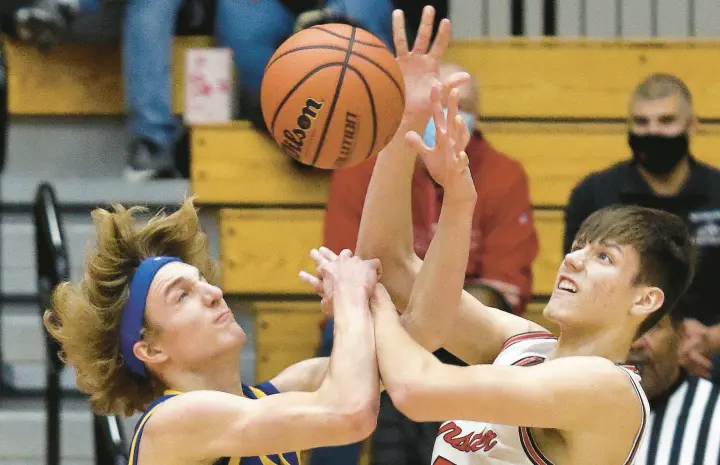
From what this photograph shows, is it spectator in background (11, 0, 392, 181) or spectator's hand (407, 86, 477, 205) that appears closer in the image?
spectator's hand (407, 86, 477, 205)

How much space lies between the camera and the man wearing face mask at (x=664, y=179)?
15.7 feet

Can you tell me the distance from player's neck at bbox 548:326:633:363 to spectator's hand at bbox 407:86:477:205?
490 mm

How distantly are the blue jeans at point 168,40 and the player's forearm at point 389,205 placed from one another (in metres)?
2.50

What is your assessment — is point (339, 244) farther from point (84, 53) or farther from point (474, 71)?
point (84, 53)

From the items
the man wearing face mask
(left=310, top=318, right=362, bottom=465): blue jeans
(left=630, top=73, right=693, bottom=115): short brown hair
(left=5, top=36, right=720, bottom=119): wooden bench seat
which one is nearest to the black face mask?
the man wearing face mask

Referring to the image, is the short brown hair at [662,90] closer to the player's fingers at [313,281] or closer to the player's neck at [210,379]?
the player's fingers at [313,281]

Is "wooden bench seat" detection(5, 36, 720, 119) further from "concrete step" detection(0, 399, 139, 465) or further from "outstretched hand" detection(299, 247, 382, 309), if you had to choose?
"outstretched hand" detection(299, 247, 382, 309)

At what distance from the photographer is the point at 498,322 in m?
3.23

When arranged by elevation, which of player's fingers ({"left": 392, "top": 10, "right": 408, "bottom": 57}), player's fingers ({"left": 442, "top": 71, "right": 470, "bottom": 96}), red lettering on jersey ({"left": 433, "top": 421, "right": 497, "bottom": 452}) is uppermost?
player's fingers ({"left": 392, "top": 10, "right": 408, "bottom": 57})

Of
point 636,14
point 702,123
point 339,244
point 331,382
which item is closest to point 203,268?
point 331,382

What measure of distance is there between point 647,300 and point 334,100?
35.4 inches

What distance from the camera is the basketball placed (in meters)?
2.92

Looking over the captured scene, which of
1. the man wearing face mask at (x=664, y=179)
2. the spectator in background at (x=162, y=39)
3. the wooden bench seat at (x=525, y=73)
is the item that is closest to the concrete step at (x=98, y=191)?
the spectator in background at (x=162, y=39)

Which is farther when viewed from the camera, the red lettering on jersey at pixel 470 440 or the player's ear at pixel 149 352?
the player's ear at pixel 149 352
